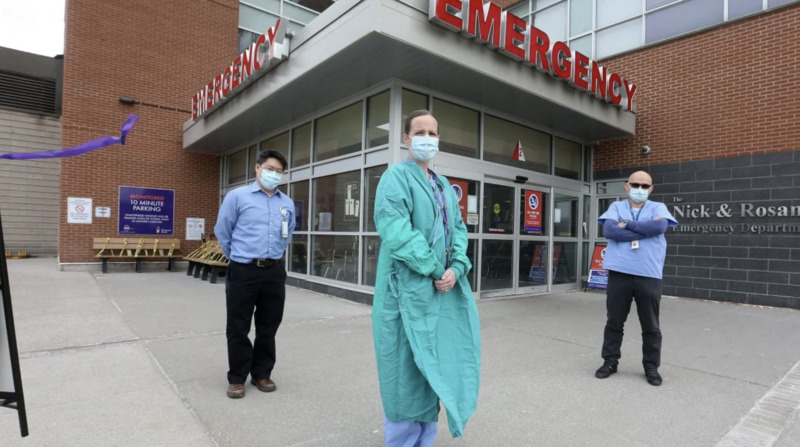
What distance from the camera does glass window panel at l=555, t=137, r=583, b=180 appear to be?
32.0 feet

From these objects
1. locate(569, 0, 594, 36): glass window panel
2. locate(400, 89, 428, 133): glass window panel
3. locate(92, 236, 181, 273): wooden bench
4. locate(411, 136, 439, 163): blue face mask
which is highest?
locate(569, 0, 594, 36): glass window panel

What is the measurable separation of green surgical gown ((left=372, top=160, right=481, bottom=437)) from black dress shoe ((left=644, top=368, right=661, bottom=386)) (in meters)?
2.33

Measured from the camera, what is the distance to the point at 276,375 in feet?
12.8

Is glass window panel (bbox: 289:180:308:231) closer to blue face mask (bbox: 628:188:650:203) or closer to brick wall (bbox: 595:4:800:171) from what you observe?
blue face mask (bbox: 628:188:650:203)

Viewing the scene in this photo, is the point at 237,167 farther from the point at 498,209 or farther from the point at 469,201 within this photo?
the point at 498,209

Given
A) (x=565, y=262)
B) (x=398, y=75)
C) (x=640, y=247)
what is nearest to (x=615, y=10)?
(x=565, y=262)

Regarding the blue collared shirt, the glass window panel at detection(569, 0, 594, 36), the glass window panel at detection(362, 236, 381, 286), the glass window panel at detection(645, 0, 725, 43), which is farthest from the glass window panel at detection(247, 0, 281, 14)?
the blue collared shirt

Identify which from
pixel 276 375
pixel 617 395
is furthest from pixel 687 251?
pixel 276 375

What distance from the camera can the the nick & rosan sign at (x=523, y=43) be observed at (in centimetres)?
598

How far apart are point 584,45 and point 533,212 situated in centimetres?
448

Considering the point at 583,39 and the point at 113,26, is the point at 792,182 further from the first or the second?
the point at 113,26

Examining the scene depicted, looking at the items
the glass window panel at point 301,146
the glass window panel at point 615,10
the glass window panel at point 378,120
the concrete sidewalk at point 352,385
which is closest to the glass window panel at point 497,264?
the concrete sidewalk at point 352,385

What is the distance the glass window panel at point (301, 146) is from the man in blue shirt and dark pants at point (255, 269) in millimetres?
5829

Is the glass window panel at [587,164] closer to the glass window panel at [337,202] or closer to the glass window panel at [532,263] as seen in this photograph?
the glass window panel at [532,263]
